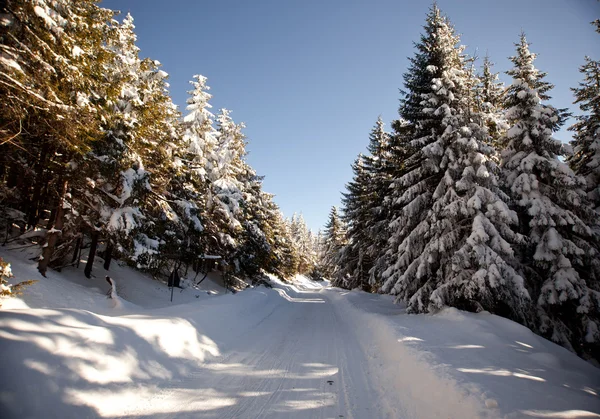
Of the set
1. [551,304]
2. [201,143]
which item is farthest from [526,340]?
[201,143]

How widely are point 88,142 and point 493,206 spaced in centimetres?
1487

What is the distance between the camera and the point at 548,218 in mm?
11125

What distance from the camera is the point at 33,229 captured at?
10.4 m

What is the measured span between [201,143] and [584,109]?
22.3 m

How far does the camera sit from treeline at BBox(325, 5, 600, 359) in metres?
9.99

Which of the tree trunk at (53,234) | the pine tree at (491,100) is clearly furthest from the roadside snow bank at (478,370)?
the tree trunk at (53,234)

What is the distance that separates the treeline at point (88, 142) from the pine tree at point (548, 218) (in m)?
15.9

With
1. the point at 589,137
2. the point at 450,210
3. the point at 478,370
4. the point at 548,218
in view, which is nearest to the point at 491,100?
the point at 589,137

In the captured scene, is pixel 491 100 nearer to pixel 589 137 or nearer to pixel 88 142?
pixel 589 137

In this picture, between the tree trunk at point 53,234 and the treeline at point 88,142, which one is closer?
the treeline at point 88,142

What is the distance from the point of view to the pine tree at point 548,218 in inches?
425

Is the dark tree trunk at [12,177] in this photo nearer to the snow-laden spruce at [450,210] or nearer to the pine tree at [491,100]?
the snow-laden spruce at [450,210]

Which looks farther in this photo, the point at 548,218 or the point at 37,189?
the point at 548,218

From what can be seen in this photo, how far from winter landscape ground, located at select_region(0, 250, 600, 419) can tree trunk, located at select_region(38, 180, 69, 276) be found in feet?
Answer: 1.22
